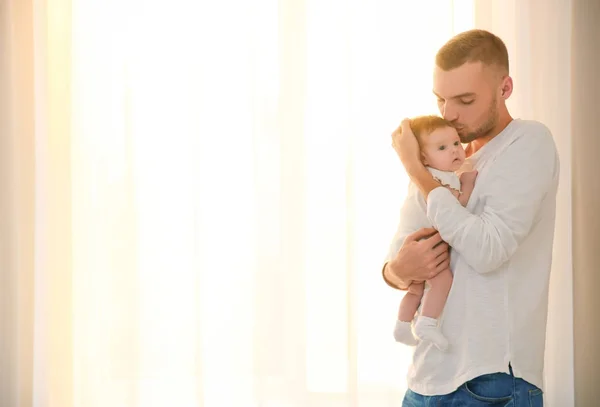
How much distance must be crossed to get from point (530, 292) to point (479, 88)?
47 cm

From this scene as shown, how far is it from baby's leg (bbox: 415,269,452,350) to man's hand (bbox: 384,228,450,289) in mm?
17

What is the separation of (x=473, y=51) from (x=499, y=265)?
484 mm

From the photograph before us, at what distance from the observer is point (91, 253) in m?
2.79

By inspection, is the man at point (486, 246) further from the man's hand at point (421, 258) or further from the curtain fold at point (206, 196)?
→ the curtain fold at point (206, 196)

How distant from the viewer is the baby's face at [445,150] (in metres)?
1.63

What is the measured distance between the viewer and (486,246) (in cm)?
149

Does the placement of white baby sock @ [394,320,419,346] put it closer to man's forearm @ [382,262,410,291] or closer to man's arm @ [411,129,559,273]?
man's forearm @ [382,262,410,291]

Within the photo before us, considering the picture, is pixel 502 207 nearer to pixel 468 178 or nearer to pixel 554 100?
pixel 468 178

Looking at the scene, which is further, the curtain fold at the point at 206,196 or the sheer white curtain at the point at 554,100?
the curtain fold at the point at 206,196

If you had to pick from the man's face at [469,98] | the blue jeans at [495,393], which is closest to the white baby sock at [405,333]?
the blue jeans at [495,393]

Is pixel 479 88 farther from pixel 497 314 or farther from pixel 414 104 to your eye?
pixel 414 104

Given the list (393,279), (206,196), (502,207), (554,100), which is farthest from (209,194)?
(502,207)

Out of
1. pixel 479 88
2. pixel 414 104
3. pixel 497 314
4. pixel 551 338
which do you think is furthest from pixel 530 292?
pixel 414 104

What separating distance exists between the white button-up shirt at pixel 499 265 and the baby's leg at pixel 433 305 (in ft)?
0.05
